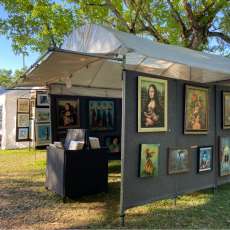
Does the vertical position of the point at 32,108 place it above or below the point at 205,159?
above

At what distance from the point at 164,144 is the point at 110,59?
4.48 feet

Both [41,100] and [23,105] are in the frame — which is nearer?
[41,100]

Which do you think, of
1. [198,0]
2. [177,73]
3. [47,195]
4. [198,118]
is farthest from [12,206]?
[198,0]

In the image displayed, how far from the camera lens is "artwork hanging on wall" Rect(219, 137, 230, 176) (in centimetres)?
510

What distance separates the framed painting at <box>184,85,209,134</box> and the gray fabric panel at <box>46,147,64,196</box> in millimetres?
1923

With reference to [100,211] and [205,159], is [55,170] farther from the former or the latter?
[205,159]

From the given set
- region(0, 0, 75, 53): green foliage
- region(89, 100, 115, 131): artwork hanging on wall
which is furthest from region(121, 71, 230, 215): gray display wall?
region(0, 0, 75, 53): green foliage

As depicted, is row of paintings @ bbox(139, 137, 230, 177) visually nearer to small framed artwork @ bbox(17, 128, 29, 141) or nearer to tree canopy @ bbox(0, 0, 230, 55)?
tree canopy @ bbox(0, 0, 230, 55)

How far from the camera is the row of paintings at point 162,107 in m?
3.83

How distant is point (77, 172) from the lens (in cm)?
455

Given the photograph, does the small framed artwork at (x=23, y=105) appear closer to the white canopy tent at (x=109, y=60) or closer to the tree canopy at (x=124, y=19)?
the tree canopy at (x=124, y=19)

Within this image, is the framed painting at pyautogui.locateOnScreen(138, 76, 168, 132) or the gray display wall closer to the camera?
the gray display wall

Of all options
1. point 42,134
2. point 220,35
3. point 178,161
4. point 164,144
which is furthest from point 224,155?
point 220,35

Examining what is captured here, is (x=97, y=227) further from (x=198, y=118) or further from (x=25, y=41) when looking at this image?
(x=25, y=41)
